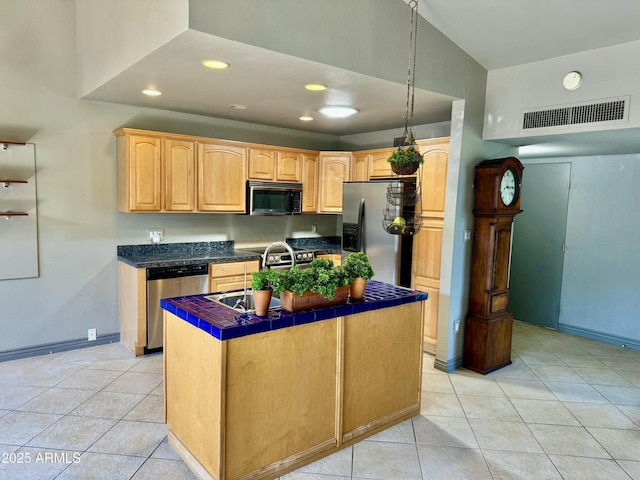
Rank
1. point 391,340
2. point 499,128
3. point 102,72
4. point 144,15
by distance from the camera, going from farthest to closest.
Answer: point 499,128 → point 102,72 → point 391,340 → point 144,15

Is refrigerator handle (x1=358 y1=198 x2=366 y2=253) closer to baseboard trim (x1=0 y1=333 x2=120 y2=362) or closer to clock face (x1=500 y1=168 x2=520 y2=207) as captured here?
clock face (x1=500 y1=168 x2=520 y2=207)

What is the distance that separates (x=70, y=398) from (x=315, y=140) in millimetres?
4300

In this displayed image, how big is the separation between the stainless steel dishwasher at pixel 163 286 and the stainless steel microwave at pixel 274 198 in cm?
103

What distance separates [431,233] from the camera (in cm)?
433

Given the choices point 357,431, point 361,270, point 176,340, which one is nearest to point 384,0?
point 361,270

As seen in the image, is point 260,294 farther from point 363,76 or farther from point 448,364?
point 448,364

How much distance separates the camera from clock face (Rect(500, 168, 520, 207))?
13.0 ft

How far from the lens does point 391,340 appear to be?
2.95 m

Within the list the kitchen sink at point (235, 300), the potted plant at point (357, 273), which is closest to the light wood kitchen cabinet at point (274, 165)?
the kitchen sink at point (235, 300)

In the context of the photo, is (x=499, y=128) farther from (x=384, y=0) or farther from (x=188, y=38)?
(x=188, y=38)

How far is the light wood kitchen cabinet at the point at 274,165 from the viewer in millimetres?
5012

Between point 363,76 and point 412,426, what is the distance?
2.57 meters

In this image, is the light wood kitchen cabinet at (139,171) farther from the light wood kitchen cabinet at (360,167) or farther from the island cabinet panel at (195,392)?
the light wood kitchen cabinet at (360,167)

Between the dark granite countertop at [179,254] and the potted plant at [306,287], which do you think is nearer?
the potted plant at [306,287]
